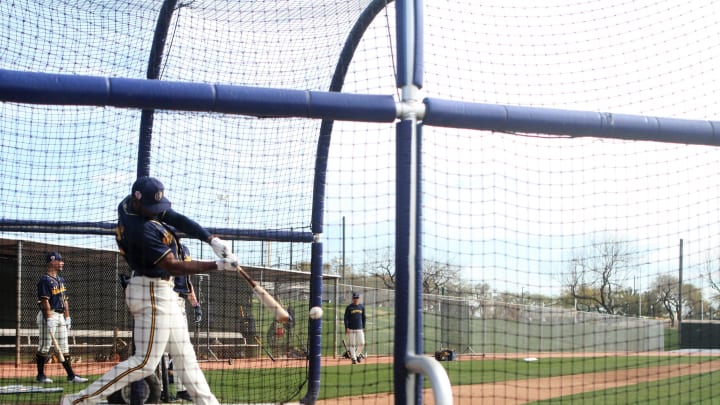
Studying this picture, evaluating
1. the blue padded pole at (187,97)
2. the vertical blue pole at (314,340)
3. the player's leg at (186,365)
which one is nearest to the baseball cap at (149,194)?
the player's leg at (186,365)

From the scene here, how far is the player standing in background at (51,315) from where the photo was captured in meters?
11.2

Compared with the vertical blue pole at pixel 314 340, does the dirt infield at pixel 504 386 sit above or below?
below

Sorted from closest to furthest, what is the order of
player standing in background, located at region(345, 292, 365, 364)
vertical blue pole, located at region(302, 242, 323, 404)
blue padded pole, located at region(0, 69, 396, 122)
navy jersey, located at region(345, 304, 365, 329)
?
blue padded pole, located at region(0, 69, 396, 122) < vertical blue pole, located at region(302, 242, 323, 404) < player standing in background, located at region(345, 292, 365, 364) < navy jersey, located at region(345, 304, 365, 329)

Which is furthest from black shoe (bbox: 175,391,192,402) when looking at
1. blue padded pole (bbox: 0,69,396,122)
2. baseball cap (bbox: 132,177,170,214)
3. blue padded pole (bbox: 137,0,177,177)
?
blue padded pole (bbox: 0,69,396,122)

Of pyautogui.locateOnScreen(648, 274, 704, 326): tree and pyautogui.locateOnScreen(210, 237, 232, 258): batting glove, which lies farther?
pyautogui.locateOnScreen(648, 274, 704, 326): tree

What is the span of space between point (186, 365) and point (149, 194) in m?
1.21

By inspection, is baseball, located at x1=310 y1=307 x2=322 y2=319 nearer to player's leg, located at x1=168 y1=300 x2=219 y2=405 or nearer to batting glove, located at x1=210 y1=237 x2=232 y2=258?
player's leg, located at x1=168 y1=300 x2=219 y2=405

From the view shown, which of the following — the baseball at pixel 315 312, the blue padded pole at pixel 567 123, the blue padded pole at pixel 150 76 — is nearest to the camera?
the blue padded pole at pixel 567 123

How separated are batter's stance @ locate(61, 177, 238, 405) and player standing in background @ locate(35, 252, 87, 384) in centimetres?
633

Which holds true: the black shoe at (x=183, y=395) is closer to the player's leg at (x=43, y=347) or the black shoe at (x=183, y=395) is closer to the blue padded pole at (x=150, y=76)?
the blue padded pole at (x=150, y=76)

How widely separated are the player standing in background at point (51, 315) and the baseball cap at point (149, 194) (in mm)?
6523

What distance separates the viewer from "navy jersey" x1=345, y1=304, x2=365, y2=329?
18719 mm

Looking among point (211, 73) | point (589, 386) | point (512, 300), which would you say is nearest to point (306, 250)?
point (211, 73)

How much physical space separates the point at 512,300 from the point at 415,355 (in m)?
24.0
